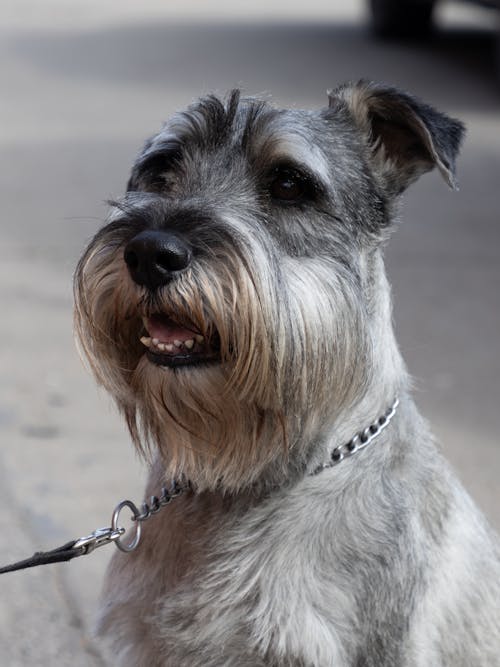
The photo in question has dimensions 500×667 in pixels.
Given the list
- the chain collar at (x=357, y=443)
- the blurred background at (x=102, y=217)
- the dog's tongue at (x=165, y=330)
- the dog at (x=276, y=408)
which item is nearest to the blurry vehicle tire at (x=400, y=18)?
the blurred background at (x=102, y=217)

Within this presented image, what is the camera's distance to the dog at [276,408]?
126 inches

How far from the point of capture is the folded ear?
3.69m

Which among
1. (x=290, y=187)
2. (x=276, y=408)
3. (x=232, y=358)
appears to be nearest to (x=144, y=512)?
(x=276, y=408)

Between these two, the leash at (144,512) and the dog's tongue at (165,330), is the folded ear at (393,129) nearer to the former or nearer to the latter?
the leash at (144,512)

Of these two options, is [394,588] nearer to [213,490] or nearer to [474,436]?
[213,490]

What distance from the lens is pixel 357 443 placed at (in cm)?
351

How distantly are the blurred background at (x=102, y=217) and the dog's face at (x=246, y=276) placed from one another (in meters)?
0.64

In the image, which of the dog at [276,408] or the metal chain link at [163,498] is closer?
the dog at [276,408]

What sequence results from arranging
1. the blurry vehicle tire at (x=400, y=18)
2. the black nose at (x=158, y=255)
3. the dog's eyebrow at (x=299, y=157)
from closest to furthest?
1. the black nose at (x=158, y=255)
2. the dog's eyebrow at (x=299, y=157)
3. the blurry vehicle tire at (x=400, y=18)

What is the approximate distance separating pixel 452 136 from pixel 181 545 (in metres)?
1.45

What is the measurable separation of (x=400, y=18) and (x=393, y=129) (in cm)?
1433

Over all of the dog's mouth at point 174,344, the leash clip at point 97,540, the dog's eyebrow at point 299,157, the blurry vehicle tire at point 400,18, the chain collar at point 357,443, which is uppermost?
the dog's eyebrow at point 299,157

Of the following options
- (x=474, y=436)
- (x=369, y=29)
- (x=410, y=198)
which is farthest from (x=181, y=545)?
(x=369, y=29)

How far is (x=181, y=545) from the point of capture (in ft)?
11.7
